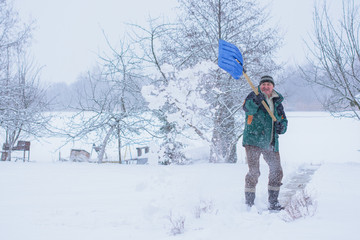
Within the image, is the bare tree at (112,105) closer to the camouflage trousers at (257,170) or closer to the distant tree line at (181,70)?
the distant tree line at (181,70)

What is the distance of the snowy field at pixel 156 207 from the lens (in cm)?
282

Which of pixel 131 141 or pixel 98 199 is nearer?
pixel 98 199

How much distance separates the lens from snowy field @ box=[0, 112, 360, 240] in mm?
2824

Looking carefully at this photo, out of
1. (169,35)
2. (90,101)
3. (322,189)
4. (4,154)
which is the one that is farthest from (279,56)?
(4,154)

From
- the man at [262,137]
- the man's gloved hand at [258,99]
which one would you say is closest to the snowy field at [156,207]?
the man at [262,137]

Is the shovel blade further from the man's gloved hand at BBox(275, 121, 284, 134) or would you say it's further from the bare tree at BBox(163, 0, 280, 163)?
the bare tree at BBox(163, 0, 280, 163)

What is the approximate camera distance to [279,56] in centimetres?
1084

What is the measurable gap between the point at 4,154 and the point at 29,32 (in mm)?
5809

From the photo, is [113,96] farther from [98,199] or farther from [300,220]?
[300,220]

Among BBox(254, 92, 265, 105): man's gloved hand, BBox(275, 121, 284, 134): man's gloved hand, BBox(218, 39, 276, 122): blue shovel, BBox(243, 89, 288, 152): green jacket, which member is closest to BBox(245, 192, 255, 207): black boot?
BBox(243, 89, 288, 152): green jacket

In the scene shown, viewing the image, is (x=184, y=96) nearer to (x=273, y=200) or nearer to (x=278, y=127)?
(x=278, y=127)

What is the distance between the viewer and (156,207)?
3604 mm

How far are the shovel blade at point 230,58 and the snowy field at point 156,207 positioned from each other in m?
1.74

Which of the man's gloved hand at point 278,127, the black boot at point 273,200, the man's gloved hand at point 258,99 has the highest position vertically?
the man's gloved hand at point 258,99
